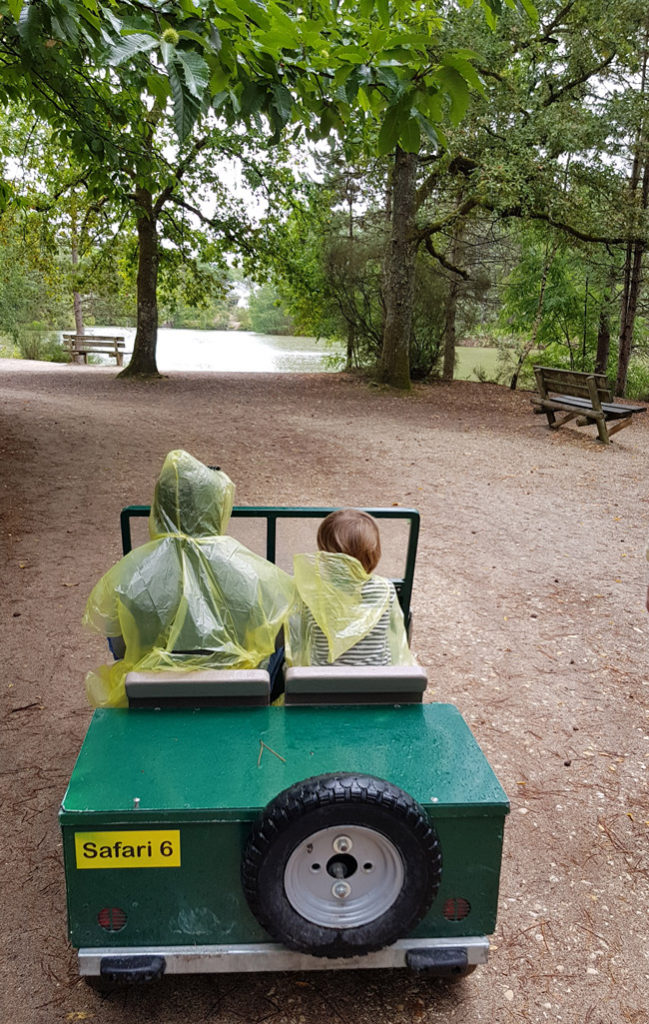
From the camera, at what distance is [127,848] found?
1787mm

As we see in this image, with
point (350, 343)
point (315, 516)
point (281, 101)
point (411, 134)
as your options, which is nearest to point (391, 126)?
point (411, 134)

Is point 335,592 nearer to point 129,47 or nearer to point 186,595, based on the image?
point 186,595

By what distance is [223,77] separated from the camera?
2885mm

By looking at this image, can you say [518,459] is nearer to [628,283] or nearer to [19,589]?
[19,589]

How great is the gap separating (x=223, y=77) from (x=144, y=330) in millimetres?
13649

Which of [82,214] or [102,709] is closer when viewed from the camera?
[102,709]

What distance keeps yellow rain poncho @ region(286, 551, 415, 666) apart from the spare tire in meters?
0.59

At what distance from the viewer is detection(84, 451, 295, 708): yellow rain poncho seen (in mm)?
2291

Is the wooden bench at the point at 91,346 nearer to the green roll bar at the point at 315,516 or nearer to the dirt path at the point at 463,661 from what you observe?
the dirt path at the point at 463,661

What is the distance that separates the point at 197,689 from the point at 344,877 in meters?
0.66

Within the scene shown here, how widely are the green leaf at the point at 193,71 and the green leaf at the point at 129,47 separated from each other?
9 centimetres

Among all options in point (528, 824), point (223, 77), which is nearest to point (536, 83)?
point (223, 77)

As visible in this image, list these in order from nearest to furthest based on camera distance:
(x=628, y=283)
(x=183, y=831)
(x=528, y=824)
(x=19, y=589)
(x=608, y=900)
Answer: (x=183, y=831)
(x=608, y=900)
(x=528, y=824)
(x=19, y=589)
(x=628, y=283)

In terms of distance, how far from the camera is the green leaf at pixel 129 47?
2.26 metres
